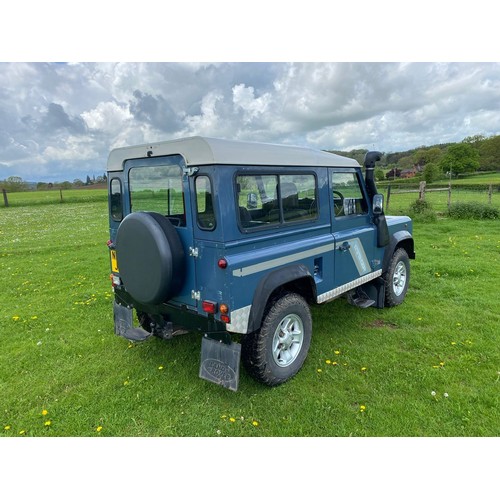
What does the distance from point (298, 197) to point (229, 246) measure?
3.83ft

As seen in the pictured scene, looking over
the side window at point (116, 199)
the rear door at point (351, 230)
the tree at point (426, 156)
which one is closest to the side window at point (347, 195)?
the rear door at point (351, 230)

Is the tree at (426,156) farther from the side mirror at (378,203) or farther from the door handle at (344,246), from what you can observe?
the door handle at (344,246)

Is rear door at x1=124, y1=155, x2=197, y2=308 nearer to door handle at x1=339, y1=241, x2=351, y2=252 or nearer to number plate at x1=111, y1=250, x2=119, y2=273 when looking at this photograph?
number plate at x1=111, y1=250, x2=119, y2=273

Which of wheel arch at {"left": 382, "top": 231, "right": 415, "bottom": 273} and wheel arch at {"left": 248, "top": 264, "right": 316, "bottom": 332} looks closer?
wheel arch at {"left": 248, "top": 264, "right": 316, "bottom": 332}

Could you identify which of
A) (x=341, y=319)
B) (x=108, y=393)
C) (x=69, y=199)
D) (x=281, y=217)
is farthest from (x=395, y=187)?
(x=69, y=199)

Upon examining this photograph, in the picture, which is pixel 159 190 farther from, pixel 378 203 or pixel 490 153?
pixel 490 153

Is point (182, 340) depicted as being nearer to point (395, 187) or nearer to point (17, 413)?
point (17, 413)

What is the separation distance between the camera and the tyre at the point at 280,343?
10.5 feet

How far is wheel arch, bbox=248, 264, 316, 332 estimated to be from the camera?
3053 mm

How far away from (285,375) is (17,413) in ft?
8.29

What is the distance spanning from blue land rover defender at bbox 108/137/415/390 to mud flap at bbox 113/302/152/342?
0.01 metres

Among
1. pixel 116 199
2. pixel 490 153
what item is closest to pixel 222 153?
pixel 116 199

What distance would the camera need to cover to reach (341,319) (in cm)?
493

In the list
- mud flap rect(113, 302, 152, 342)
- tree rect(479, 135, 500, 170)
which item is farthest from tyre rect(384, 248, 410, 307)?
tree rect(479, 135, 500, 170)
